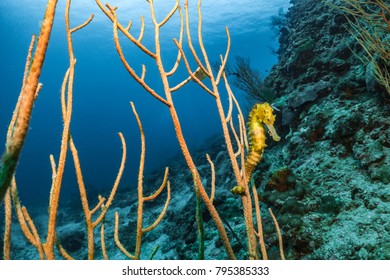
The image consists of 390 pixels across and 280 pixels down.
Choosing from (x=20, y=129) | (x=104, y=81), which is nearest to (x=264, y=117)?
(x=20, y=129)

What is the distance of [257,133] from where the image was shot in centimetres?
173

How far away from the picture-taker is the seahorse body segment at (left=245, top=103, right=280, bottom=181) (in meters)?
1.71

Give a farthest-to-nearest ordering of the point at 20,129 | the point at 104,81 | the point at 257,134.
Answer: the point at 104,81 → the point at 257,134 → the point at 20,129

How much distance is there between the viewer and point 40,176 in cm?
5869

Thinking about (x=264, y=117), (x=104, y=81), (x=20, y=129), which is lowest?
(x=20, y=129)

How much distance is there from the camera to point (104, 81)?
6269cm

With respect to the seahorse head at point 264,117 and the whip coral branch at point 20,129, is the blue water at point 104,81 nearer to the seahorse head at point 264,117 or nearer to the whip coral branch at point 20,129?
the whip coral branch at point 20,129

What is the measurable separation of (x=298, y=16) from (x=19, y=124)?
1429 cm

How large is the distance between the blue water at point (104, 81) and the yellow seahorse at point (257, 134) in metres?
1.26

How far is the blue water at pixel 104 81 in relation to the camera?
24.1 metres

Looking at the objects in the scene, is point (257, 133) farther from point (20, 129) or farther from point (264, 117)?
point (20, 129)

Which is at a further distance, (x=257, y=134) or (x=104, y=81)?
(x=104, y=81)

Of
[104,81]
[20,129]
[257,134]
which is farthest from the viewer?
[104,81]

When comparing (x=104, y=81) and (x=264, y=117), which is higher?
(x=104, y=81)
